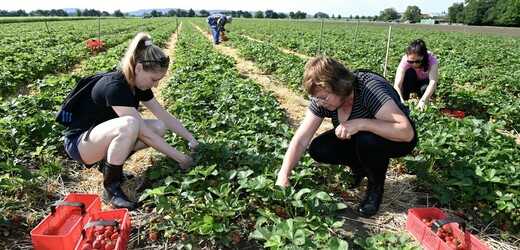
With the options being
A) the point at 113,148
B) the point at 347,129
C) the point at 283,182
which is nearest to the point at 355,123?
the point at 347,129

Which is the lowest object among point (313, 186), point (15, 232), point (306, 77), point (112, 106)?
point (15, 232)

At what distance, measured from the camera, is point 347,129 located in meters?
2.71

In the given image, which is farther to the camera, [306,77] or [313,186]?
[313,186]

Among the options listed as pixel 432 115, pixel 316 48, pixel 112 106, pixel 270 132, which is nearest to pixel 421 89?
pixel 432 115

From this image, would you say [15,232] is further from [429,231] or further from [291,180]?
[429,231]

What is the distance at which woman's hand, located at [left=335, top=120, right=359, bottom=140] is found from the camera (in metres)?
2.69

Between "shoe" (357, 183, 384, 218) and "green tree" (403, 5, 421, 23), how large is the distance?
334ft

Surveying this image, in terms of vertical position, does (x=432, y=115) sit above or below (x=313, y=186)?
above

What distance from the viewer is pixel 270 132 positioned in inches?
168

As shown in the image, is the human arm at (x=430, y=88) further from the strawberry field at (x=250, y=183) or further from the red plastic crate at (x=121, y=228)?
the red plastic crate at (x=121, y=228)

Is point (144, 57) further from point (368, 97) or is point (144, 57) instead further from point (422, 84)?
point (422, 84)

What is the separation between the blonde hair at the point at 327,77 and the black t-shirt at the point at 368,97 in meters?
0.18

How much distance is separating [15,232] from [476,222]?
3.58 meters

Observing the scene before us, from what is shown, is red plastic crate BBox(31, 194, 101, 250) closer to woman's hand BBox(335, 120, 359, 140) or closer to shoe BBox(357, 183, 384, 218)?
woman's hand BBox(335, 120, 359, 140)
